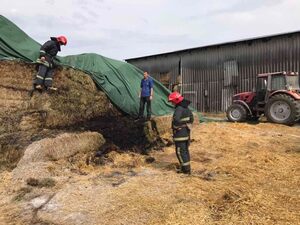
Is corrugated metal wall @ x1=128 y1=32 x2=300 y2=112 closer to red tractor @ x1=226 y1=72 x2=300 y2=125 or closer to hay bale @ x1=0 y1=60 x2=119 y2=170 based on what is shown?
red tractor @ x1=226 y1=72 x2=300 y2=125

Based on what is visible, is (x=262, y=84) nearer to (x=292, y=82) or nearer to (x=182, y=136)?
(x=292, y=82)

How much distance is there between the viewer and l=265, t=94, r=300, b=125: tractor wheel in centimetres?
1432

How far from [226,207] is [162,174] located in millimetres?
2293

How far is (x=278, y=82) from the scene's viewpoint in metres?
15.1

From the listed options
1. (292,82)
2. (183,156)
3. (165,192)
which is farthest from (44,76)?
(292,82)

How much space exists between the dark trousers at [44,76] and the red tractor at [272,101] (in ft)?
27.3

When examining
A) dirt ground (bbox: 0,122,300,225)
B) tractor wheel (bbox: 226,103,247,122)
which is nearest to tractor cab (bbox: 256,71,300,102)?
tractor wheel (bbox: 226,103,247,122)

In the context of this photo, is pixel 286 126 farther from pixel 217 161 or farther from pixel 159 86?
pixel 217 161

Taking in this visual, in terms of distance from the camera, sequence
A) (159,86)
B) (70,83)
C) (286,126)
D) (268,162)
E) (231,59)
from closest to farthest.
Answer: (268,162), (70,83), (286,126), (159,86), (231,59)

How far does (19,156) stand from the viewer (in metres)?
8.37

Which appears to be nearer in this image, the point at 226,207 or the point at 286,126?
the point at 226,207

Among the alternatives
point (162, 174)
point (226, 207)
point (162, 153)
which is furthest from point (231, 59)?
point (226, 207)

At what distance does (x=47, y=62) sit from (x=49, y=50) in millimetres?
425

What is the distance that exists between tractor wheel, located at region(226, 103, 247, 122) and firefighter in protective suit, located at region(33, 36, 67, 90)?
799cm
